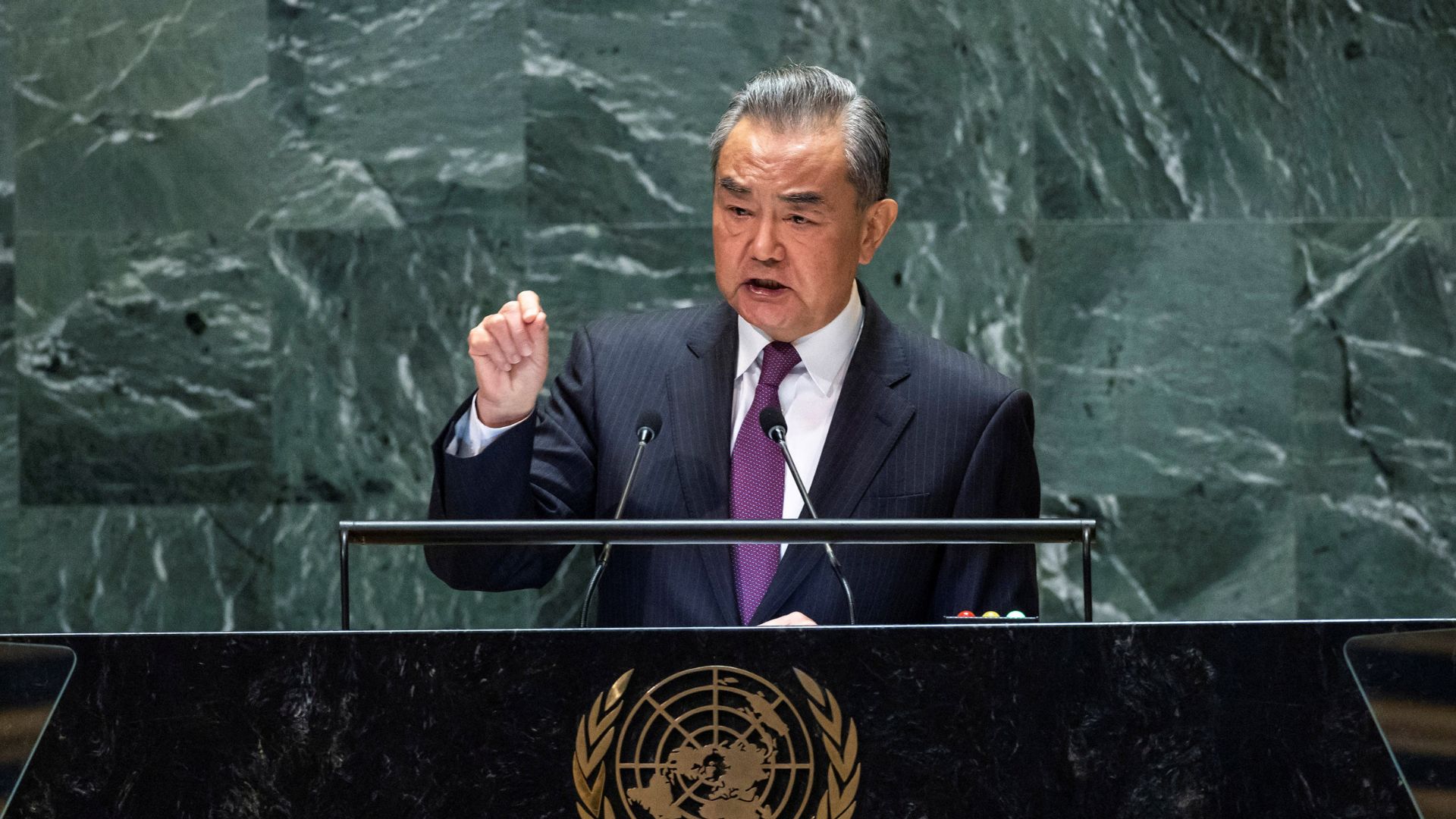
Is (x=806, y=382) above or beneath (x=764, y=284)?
beneath

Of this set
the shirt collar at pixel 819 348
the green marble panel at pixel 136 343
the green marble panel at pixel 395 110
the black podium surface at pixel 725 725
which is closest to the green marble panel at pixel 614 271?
the green marble panel at pixel 395 110

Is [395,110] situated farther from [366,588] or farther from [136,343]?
[366,588]

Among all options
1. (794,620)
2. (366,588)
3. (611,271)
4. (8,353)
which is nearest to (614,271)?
(611,271)

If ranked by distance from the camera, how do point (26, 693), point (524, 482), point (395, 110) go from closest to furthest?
1. point (26, 693)
2. point (524, 482)
3. point (395, 110)

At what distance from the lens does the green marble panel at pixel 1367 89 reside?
158 inches

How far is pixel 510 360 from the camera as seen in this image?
226cm

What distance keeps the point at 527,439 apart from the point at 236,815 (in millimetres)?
849

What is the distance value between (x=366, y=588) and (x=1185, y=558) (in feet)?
7.18

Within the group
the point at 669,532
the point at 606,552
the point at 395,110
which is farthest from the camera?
the point at 395,110

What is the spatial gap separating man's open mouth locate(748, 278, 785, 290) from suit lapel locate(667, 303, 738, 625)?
0.16 m

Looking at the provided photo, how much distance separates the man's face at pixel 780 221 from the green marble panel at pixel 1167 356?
1.55 meters

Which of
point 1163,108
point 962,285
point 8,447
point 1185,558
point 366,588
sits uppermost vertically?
point 1163,108

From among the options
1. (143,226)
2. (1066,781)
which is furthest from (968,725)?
(143,226)

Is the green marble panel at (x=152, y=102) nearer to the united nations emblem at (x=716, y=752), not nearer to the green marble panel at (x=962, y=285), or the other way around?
the green marble panel at (x=962, y=285)
